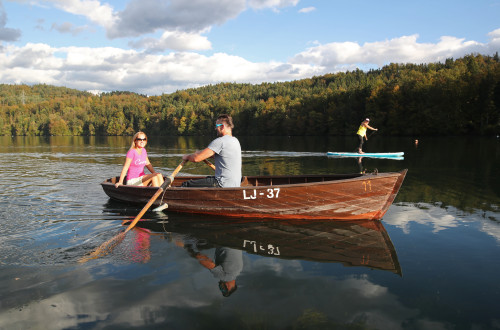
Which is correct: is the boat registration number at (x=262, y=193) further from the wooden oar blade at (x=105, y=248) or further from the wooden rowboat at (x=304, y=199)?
the wooden oar blade at (x=105, y=248)

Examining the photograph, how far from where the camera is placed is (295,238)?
6.88 m

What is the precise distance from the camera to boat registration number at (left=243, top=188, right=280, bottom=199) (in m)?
7.85

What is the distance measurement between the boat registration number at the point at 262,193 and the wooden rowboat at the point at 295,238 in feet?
2.04

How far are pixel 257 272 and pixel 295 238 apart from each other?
1.81 m

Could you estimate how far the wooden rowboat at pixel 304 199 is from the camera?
759cm

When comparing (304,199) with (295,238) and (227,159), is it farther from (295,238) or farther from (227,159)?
(227,159)

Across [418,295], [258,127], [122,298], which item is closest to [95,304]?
[122,298]

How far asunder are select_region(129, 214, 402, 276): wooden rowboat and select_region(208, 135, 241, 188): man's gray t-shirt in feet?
3.15

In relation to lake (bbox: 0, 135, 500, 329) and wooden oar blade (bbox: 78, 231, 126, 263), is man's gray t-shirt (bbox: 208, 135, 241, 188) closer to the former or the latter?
lake (bbox: 0, 135, 500, 329)

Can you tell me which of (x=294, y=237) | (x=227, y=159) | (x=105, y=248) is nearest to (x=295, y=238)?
(x=294, y=237)

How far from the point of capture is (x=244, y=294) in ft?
15.0

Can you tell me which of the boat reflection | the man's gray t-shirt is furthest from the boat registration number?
the boat reflection

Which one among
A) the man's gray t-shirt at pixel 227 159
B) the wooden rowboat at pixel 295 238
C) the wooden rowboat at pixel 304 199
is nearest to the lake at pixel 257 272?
the wooden rowboat at pixel 295 238

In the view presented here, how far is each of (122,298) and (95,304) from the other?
316 mm
